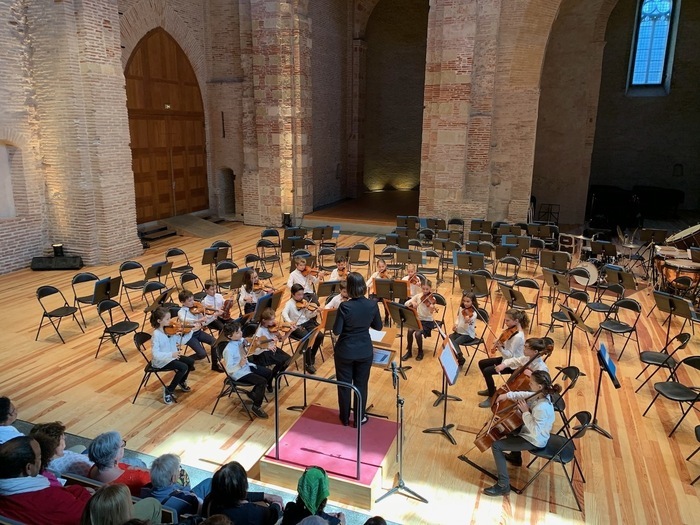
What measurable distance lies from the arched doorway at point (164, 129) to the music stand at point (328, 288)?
960 centimetres

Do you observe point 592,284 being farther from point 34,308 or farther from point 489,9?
point 34,308

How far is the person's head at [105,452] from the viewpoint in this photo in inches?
161

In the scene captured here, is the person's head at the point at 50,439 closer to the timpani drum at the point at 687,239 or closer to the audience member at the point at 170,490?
the audience member at the point at 170,490

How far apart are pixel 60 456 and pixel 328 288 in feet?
14.5

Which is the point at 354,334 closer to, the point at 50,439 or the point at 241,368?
the point at 241,368

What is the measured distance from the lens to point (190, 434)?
6180mm

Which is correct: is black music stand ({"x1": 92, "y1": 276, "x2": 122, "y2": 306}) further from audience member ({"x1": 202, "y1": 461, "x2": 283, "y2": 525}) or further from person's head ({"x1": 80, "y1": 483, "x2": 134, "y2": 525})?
person's head ({"x1": 80, "y1": 483, "x2": 134, "y2": 525})

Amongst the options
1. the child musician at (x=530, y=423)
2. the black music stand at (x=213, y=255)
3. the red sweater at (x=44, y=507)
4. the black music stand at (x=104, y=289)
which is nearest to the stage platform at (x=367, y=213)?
the black music stand at (x=213, y=255)

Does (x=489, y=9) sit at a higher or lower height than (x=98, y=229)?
higher

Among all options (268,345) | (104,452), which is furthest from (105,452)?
(268,345)

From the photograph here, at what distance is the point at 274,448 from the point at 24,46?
11231 millimetres

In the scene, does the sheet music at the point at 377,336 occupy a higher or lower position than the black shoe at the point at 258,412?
higher

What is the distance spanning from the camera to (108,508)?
9.98 feet

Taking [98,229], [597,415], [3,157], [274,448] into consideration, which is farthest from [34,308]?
[597,415]
